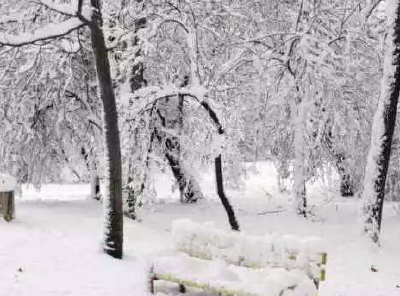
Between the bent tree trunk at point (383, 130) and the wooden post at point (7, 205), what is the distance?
675 centimetres

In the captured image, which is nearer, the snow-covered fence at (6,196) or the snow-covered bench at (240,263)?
the snow-covered bench at (240,263)

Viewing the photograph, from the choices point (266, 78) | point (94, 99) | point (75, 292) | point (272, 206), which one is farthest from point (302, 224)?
point (75, 292)

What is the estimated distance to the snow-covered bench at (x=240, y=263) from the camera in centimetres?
544

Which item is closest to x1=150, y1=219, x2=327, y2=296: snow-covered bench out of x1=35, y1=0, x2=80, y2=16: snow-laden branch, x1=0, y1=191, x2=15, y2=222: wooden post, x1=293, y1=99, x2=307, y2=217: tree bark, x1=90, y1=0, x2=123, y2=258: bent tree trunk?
x1=90, y1=0, x2=123, y2=258: bent tree trunk

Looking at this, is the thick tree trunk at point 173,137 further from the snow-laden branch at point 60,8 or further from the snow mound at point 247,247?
the snow mound at point 247,247

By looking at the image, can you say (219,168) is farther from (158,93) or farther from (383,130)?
(383,130)

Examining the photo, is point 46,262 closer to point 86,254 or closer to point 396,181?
point 86,254

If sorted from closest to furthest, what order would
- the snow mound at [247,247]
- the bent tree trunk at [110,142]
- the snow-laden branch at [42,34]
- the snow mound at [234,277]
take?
1. the snow mound at [234,277]
2. the snow mound at [247,247]
3. the snow-laden branch at [42,34]
4. the bent tree trunk at [110,142]

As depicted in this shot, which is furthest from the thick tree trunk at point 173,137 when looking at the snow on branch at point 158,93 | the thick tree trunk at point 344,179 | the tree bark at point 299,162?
the thick tree trunk at point 344,179

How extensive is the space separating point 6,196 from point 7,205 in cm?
18

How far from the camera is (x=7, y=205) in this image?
9.05m

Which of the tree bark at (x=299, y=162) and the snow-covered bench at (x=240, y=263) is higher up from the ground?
the tree bark at (x=299, y=162)

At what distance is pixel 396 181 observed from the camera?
47.5ft

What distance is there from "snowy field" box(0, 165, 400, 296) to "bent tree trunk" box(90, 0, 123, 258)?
33 centimetres
